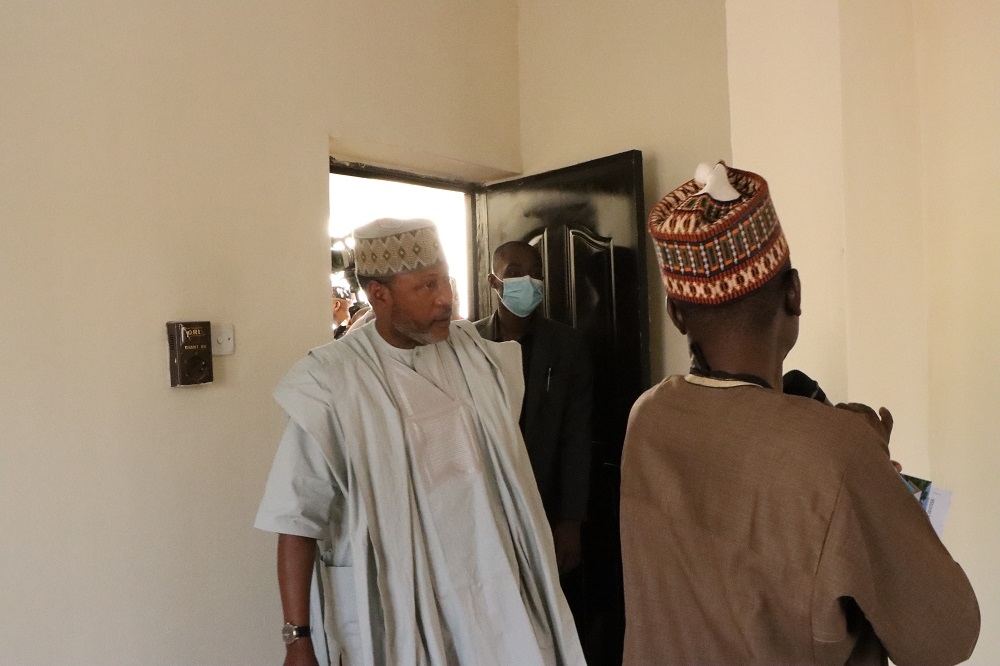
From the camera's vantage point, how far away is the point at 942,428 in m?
1.95

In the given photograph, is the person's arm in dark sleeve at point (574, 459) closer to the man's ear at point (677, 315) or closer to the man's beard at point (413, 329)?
the man's beard at point (413, 329)

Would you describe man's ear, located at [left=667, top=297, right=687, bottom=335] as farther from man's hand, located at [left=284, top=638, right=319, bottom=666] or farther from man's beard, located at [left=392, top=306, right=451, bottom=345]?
man's hand, located at [left=284, top=638, right=319, bottom=666]

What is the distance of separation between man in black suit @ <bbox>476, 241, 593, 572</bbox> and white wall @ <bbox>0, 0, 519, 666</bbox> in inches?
A: 25.7

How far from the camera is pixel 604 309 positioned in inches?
114

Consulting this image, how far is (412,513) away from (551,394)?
90cm

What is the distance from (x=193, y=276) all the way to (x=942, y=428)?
2131mm

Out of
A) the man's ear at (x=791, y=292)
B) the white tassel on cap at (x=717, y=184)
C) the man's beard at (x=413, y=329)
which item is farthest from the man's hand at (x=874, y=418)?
the man's beard at (x=413, y=329)

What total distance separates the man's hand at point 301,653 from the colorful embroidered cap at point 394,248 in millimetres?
909

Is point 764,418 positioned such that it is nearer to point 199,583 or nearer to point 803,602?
point 803,602

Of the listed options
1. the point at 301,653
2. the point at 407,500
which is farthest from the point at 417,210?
the point at 301,653

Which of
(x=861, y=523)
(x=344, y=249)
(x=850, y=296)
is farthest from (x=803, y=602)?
(x=344, y=249)

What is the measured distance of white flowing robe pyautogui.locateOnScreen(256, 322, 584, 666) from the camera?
1.70 metres

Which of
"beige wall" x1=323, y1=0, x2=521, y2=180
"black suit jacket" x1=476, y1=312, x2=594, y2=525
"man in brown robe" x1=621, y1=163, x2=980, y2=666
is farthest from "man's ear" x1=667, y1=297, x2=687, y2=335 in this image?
"beige wall" x1=323, y1=0, x2=521, y2=180

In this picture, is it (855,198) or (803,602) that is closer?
(803,602)
